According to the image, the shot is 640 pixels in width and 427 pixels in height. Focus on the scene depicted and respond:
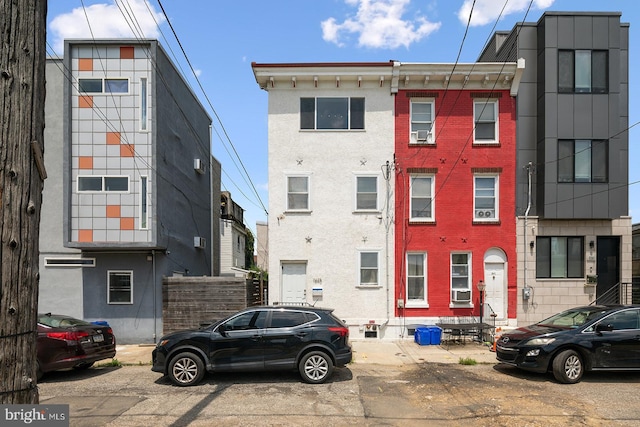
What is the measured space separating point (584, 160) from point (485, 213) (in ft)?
11.9

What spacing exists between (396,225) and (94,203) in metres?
9.65

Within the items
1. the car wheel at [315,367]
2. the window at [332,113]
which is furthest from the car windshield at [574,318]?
the window at [332,113]

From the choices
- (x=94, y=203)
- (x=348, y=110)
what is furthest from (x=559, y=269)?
(x=94, y=203)

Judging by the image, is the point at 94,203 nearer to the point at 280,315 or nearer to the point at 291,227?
the point at 291,227

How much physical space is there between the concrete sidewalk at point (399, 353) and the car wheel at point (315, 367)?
265 centimetres

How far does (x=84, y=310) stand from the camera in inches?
560

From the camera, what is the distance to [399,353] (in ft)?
41.2

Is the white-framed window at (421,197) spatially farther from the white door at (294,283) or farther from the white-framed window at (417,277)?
the white door at (294,283)

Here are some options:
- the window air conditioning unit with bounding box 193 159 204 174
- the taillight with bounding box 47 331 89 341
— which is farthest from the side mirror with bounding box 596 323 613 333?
the window air conditioning unit with bounding box 193 159 204 174

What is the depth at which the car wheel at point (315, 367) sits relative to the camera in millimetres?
9008

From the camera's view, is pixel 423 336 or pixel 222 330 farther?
pixel 423 336

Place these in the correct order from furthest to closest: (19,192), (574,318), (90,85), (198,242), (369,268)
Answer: (198,242), (369,268), (90,85), (574,318), (19,192)

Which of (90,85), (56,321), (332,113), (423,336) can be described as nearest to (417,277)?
(423,336)

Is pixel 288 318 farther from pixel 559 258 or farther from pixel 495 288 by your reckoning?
pixel 559 258
